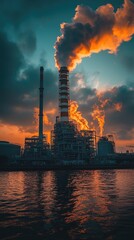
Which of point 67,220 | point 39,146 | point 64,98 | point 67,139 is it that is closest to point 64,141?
point 67,139

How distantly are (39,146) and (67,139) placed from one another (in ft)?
47.9

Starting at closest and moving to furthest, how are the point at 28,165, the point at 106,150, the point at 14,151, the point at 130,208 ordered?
the point at 130,208 → the point at 28,165 → the point at 106,150 → the point at 14,151

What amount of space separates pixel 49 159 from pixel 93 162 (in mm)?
24899

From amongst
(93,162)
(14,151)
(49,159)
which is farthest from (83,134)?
(14,151)

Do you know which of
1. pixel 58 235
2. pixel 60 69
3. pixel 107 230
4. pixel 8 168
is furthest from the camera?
pixel 60 69

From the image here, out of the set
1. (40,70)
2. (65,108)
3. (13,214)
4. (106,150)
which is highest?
(40,70)

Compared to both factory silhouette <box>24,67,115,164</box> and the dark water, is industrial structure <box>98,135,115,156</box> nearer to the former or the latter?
factory silhouette <box>24,67,115,164</box>

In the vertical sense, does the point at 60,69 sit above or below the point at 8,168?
above

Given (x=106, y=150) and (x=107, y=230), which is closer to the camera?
(x=107, y=230)

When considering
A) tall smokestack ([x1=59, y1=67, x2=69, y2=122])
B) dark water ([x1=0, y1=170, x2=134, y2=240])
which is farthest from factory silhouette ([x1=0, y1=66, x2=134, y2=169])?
dark water ([x1=0, y1=170, x2=134, y2=240])

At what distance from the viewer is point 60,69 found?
13012cm

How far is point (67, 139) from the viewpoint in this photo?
416 feet

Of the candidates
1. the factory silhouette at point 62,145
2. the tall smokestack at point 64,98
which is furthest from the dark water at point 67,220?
the tall smokestack at point 64,98

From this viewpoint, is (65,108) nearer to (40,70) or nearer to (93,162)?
(40,70)
